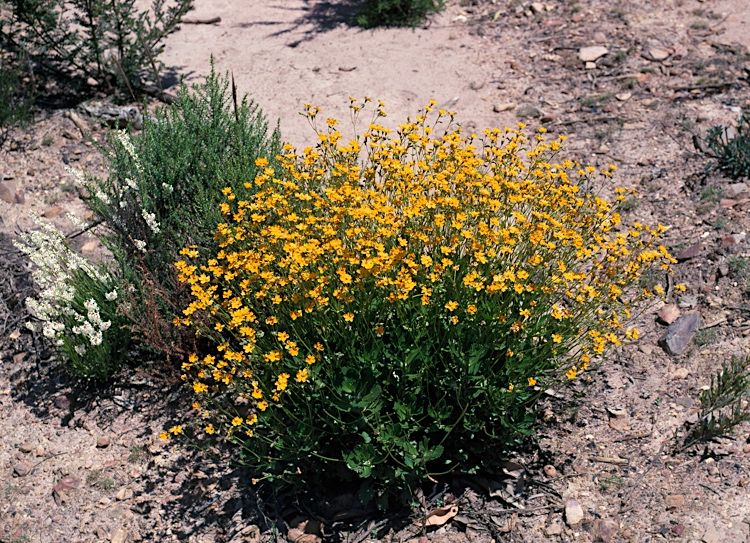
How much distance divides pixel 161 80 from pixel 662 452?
Result: 540cm

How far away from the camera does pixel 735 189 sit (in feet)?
17.0

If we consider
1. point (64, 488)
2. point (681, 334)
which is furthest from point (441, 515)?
point (64, 488)

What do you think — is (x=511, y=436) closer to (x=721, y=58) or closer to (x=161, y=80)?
(x=721, y=58)

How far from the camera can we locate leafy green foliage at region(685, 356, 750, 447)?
3.64m

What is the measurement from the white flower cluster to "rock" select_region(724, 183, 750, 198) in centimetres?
374

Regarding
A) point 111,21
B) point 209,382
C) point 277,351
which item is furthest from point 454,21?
point 277,351

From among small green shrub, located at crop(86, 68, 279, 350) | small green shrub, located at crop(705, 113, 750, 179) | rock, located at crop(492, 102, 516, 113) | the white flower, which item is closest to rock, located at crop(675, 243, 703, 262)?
small green shrub, located at crop(705, 113, 750, 179)

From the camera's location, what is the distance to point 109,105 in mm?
6773

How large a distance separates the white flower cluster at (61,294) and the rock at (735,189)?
3738 millimetres

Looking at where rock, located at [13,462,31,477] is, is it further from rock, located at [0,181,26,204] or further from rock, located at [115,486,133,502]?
rock, located at [0,181,26,204]

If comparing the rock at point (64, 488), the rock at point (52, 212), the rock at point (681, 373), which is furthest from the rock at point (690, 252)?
the rock at point (52, 212)

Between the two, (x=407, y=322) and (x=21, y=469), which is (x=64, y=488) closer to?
(x=21, y=469)

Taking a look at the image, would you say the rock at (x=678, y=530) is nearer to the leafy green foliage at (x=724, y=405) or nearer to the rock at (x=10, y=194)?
the leafy green foliage at (x=724, y=405)

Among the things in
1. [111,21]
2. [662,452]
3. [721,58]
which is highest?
[111,21]
